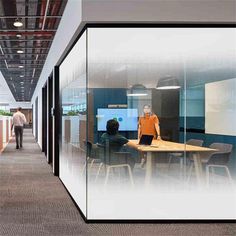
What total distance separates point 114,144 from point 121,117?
1.12 feet

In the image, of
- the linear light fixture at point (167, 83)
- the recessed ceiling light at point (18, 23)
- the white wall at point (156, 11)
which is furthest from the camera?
the recessed ceiling light at point (18, 23)

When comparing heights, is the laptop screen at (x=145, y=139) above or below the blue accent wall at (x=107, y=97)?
below

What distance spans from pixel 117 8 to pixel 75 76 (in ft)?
5.40

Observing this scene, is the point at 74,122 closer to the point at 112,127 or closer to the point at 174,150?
the point at 112,127

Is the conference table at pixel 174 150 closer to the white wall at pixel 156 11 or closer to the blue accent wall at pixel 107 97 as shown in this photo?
the blue accent wall at pixel 107 97

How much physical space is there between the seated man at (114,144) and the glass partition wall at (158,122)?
1 centimetres

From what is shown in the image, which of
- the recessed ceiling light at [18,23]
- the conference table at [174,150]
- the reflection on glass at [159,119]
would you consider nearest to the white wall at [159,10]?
the reflection on glass at [159,119]

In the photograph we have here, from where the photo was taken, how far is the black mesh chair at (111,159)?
16.4ft

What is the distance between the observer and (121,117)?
5012 mm

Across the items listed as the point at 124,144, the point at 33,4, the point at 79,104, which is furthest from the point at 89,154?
the point at 33,4

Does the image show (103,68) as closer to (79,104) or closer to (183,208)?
(79,104)

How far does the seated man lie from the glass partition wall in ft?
0.04

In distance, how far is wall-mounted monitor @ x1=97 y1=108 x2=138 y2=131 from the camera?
4977 mm

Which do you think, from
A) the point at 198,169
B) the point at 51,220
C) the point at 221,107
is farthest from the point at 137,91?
the point at 51,220
